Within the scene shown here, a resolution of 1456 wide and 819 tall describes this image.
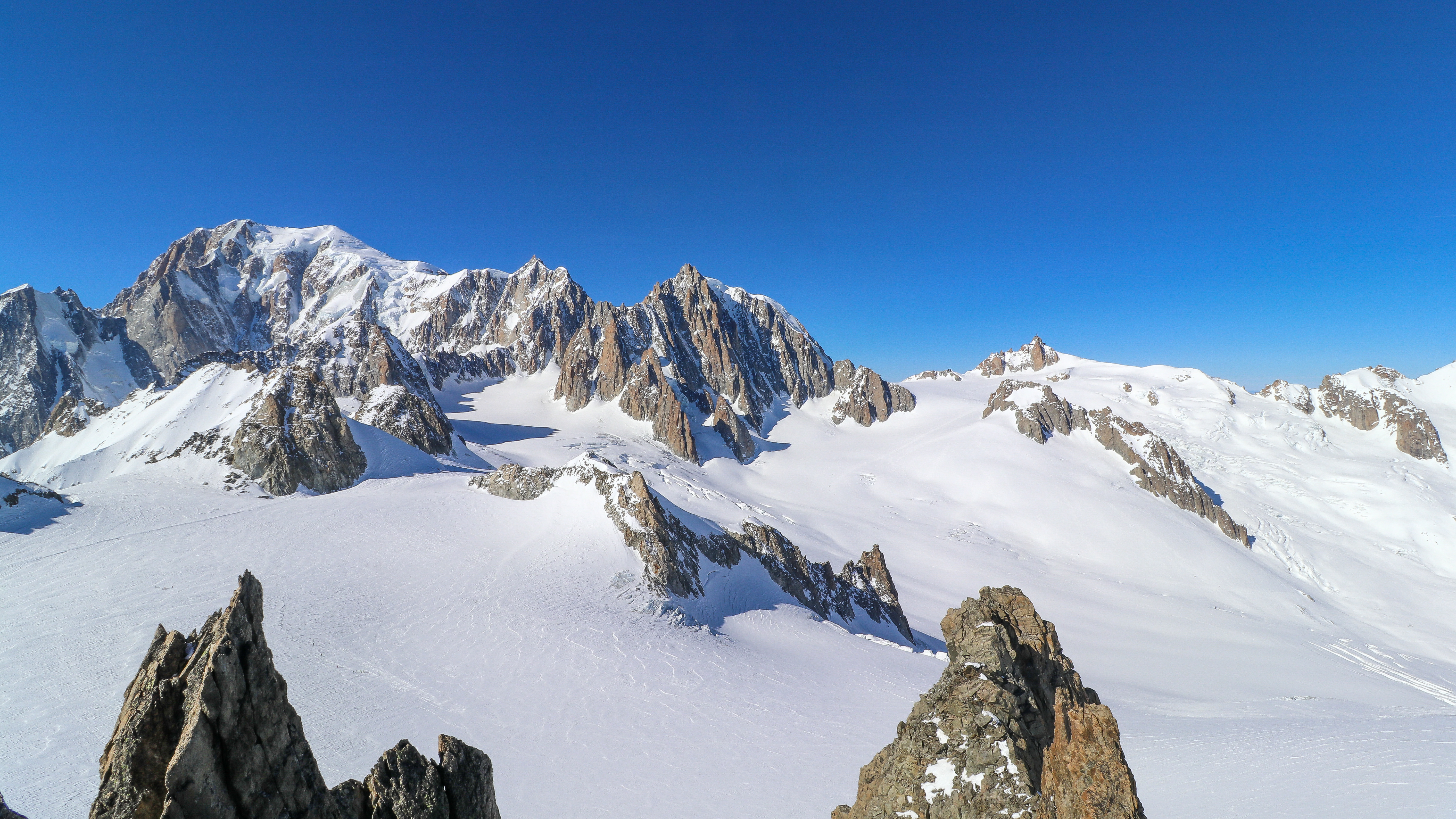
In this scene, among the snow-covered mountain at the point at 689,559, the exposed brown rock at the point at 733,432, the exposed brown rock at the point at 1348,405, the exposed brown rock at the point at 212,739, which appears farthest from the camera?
the exposed brown rock at the point at 1348,405

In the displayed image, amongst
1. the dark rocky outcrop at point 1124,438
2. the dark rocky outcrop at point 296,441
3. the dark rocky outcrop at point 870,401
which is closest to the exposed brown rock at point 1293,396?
the dark rocky outcrop at point 1124,438

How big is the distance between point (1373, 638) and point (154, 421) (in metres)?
114

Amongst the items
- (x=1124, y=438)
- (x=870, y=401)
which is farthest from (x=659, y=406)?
(x=1124, y=438)

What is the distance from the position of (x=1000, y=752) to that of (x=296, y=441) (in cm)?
4797

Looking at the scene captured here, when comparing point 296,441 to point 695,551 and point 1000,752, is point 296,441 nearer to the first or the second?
point 695,551

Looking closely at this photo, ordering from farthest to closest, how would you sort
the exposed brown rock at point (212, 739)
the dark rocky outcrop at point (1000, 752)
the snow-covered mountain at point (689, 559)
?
the snow-covered mountain at point (689, 559)
the dark rocky outcrop at point (1000, 752)
the exposed brown rock at point (212, 739)

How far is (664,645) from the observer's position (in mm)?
21094

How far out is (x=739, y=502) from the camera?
62.9 meters

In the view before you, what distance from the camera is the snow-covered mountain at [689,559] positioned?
1365 cm

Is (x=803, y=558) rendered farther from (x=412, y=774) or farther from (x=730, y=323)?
(x=730, y=323)

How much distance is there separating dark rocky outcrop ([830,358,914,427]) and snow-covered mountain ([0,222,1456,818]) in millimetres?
8175

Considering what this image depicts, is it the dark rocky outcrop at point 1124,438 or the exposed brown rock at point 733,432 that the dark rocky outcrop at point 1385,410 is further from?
the exposed brown rock at point 733,432

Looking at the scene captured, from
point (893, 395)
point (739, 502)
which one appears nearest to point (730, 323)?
point (893, 395)

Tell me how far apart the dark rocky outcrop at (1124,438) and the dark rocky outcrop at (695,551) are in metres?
60.9
